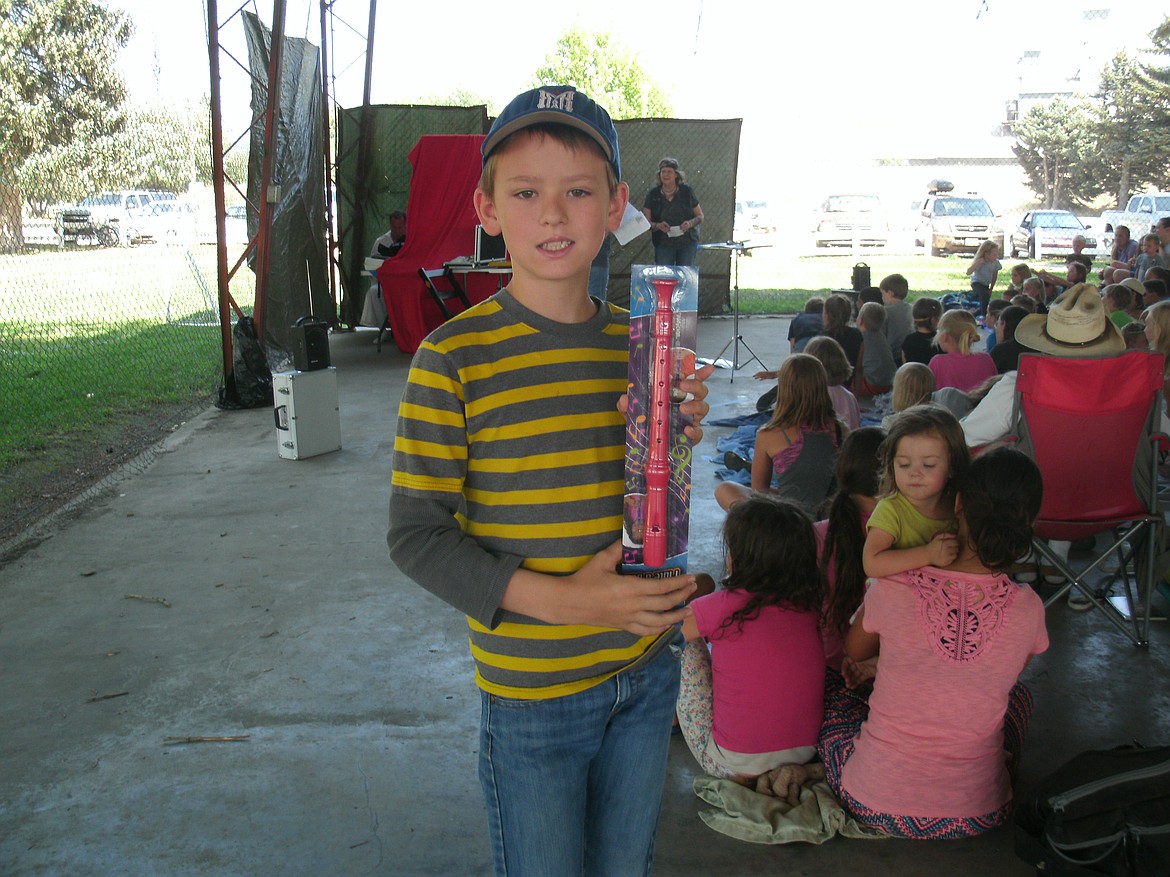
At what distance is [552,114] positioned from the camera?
1205mm

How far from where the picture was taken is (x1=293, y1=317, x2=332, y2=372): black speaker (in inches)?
229

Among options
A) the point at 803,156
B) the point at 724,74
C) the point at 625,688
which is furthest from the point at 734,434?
the point at 803,156

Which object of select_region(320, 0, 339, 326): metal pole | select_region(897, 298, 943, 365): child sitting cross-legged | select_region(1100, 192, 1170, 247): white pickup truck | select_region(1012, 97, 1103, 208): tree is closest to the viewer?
select_region(897, 298, 943, 365): child sitting cross-legged

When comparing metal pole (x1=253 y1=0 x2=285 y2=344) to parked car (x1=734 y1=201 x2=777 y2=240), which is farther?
parked car (x1=734 y1=201 x2=777 y2=240)

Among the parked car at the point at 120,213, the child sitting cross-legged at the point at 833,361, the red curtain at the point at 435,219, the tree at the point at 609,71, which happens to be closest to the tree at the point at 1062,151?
the tree at the point at 609,71

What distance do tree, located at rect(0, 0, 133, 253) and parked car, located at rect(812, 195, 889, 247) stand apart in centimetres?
1748

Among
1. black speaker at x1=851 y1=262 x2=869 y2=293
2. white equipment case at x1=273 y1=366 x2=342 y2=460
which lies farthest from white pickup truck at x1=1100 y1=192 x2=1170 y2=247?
white equipment case at x1=273 y1=366 x2=342 y2=460

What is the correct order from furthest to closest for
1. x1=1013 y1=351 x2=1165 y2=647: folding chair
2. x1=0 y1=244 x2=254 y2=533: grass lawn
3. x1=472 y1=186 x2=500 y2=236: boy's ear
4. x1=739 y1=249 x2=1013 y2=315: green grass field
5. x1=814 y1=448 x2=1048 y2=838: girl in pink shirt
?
1. x1=739 y1=249 x2=1013 y2=315: green grass field
2. x1=0 y1=244 x2=254 y2=533: grass lawn
3. x1=1013 y1=351 x2=1165 y2=647: folding chair
4. x1=814 y1=448 x2=1048 y2=838: girl in pink shirt
5. x1=472 y1=186 x2=500 y2=236: boy's ear

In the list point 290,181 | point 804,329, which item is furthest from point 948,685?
point 290,181

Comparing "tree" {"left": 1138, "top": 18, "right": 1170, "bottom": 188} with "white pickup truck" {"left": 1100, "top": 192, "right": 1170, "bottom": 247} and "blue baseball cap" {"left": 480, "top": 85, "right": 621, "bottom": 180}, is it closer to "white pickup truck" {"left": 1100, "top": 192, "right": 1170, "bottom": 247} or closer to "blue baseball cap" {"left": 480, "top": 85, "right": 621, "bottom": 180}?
"white pickup truck" {"left": 1100, "top": 192, "right": 1170, "bottom": 247}

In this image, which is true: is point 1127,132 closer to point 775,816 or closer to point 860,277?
point 860,277

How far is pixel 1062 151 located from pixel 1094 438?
4151cm

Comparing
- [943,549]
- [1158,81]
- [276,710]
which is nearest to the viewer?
[943,549]

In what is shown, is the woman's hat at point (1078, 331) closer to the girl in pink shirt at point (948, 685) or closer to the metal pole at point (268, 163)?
the girl in pink shirt at point (948, 685)
